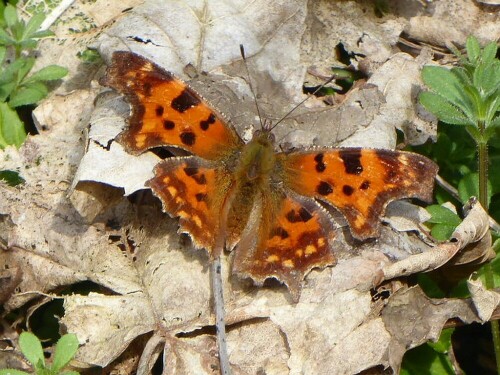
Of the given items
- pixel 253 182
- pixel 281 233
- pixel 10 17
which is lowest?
pixel 281 233

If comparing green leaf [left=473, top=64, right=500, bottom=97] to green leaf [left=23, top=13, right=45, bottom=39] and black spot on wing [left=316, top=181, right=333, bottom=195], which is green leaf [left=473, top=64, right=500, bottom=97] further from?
green leaf [left=23, top=13, right=45, bottom=39]

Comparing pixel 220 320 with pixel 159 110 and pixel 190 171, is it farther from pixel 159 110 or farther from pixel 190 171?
pixel 159 110

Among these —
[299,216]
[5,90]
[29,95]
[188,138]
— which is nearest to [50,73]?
[29,95]

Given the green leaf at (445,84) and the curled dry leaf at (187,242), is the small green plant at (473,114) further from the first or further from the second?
the curled dry leaf at (187,242)

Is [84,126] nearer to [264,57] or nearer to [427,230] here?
[264,57]

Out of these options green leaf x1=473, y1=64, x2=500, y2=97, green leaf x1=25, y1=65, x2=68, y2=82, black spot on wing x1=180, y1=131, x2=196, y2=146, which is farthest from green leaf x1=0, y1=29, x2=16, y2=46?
green leaf x1=473, y1=64, x2=500, y2=97

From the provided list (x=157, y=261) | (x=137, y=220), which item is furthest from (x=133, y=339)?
(x=137, y=220)

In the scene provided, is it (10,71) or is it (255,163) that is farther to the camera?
(10,71)

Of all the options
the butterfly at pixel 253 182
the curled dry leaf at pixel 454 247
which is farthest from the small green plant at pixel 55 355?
the curled dry leaf at pixel 454 247
